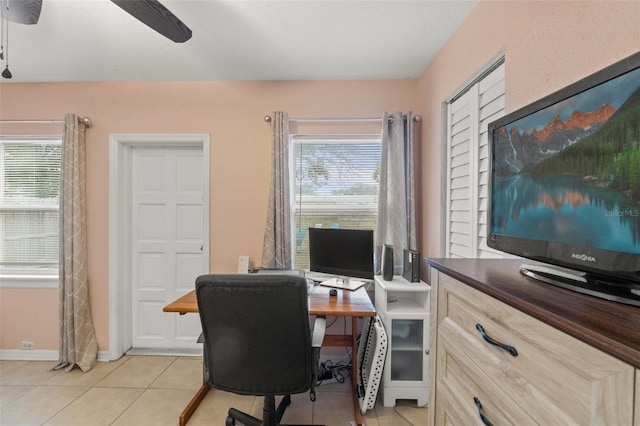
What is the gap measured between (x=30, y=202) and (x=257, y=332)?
294cm

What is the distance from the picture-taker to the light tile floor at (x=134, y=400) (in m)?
1.86

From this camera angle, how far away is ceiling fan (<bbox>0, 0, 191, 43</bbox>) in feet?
4.19

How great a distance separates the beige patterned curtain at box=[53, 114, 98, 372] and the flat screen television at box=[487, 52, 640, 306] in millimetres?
3211

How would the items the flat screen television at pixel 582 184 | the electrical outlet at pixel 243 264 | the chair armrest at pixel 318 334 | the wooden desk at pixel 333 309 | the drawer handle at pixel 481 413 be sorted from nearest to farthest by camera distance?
1. the flat screen television at pixel 582 184
2. the drawer handle at pixel 481 413
3. the chair armrest at pixel 318 334
4. the wooden desk at pixel 333 309
5. the electrical outlet at pixel 243 264

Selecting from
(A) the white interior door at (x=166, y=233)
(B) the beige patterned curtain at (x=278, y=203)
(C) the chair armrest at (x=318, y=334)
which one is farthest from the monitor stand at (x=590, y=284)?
A: (A) the white interior door at (x=166, y=233)

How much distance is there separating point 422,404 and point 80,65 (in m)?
3.80

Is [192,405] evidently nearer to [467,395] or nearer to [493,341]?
[467,395]

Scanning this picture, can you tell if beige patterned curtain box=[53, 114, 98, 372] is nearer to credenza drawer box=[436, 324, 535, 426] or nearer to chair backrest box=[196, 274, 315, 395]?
chair backrest box=[196, 274, 315, 395]

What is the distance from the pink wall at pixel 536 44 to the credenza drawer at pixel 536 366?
34.0 inches

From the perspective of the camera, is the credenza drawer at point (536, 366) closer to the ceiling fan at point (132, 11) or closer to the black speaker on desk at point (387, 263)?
the black speaker on desk at point (387, 263)

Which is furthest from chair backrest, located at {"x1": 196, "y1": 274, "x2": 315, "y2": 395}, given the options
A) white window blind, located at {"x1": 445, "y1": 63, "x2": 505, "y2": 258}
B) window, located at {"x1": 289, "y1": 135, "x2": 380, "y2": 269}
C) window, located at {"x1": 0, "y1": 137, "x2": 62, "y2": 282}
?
window, located at {"x1": 0, "y1": 137, "x2": 62, "y2": 282}

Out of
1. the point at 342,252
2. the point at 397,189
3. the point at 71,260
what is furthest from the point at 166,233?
the point at 397,189

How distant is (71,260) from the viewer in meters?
2.44

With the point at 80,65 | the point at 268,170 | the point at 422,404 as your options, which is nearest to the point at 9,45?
the point at 80,65
